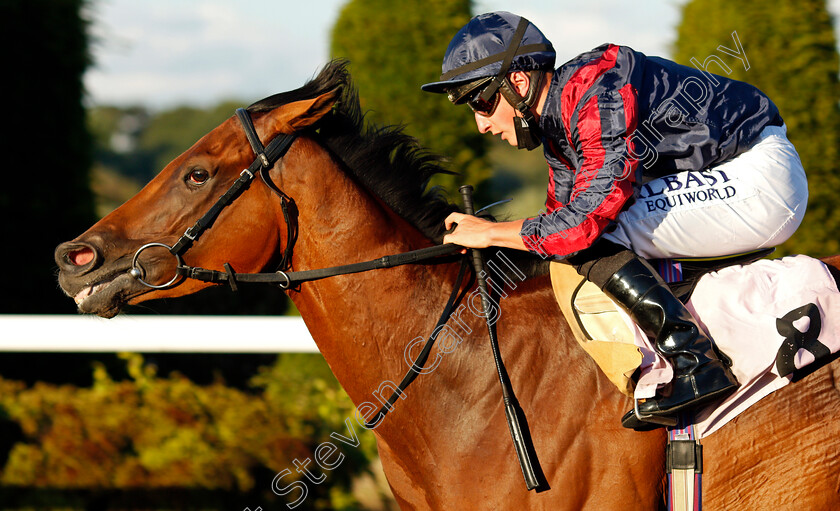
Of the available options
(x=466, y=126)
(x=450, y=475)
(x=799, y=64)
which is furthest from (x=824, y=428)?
(x=799, y=64)

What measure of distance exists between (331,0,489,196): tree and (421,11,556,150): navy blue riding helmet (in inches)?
96.1

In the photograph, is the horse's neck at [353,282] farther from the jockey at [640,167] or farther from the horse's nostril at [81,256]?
the horse's nostril at [81,256]

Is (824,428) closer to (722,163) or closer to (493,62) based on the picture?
(722,163)

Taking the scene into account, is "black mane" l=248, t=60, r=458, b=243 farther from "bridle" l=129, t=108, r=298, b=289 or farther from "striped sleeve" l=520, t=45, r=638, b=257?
"striped sleeve" l=520, t=45, r=638, b=257

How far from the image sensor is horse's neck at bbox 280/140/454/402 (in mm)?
2457

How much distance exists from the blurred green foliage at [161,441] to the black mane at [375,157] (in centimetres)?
208

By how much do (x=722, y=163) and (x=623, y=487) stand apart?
108cm

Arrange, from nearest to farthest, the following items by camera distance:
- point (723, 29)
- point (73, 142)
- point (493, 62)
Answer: point (493, 62)
point (723, 29)
point (73, 142)

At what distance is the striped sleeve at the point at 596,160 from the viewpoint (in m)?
2.14

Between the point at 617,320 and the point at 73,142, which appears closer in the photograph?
the point at 617,320

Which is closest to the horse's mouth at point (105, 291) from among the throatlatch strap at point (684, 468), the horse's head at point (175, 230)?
the horse's head at point (175, 230)

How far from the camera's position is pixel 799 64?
17.1ft

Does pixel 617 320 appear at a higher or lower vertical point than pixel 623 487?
higher

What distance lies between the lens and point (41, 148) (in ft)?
19.2
